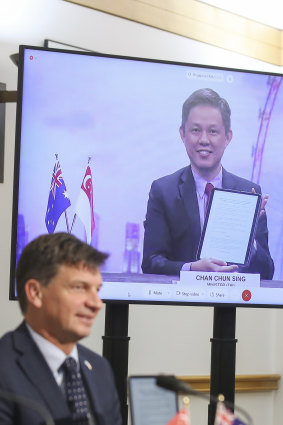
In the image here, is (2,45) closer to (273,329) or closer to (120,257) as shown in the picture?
(120,257)

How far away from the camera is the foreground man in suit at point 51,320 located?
76.7 inches

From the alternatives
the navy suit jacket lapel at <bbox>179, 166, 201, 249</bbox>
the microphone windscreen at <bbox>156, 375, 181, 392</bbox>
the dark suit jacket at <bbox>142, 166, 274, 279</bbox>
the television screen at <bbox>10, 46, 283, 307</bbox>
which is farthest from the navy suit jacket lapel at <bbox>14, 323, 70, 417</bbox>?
the navy suit jacket lapel at <bbox>179, 166, 201, 249</bbox>

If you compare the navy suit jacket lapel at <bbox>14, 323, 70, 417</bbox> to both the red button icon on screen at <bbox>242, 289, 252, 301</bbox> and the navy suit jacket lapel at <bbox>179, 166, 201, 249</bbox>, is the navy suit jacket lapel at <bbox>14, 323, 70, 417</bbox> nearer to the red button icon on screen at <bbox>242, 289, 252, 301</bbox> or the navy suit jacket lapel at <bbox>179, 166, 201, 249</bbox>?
the navy suit jacket lapel at <bbox>179, 166, 201, 249</bbox>

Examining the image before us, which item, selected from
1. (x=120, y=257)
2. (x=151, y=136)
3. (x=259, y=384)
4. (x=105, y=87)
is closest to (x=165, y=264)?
(x=120, y=257)

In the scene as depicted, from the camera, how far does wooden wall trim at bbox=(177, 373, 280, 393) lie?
15.0ft

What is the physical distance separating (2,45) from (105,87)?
76cm

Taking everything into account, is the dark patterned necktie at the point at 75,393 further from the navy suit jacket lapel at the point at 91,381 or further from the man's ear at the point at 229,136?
the man's ear at the point at 229,136

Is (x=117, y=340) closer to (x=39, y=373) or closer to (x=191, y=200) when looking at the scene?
(x=191, y=200)

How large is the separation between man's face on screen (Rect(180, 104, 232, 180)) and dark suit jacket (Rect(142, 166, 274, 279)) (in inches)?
1.9

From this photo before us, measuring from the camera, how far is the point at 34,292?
1965 millimetres

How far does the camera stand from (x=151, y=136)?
129 inches

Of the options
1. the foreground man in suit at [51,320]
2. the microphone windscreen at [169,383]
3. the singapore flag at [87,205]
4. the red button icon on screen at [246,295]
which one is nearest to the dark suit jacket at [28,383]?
the foreground man in suit at [51,320]

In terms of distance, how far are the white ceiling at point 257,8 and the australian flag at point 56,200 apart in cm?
194

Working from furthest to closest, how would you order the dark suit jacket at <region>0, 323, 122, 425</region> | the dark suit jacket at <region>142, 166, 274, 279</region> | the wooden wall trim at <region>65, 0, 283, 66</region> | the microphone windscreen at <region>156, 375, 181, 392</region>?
1. the wooden wall trim at <region>65, 0, 283, 66</region>
2. the dark suit jacket at <region>142, 166, 274, 279</region>
3. the dark suit jacket at <region>0, 323, 122, 425</region>
4. the microphone windscreen at <region>156, 375, 181, 392</region>
